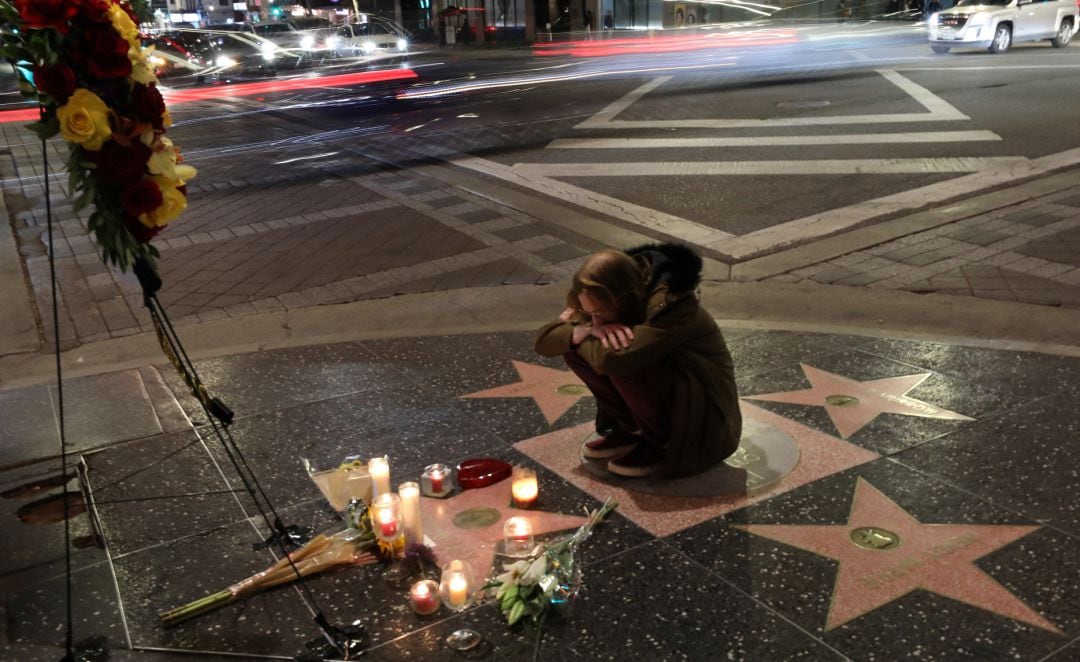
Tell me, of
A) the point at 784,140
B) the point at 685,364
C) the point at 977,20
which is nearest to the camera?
the point at 685,364

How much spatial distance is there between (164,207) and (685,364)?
204 cm

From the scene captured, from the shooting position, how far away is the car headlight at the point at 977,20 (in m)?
21.4

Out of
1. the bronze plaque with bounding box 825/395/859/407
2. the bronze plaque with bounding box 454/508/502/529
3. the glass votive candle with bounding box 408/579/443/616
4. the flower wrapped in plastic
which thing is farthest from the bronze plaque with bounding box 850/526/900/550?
the flower wrapped in plastic

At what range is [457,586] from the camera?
10.5 ft

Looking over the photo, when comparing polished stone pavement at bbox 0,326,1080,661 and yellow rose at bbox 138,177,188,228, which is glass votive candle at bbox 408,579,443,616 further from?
yellow rose at bbox 138,177,188,228

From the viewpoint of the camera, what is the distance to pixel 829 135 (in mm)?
12852

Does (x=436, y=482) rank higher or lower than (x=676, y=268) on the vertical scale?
lower

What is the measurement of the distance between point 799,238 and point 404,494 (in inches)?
218

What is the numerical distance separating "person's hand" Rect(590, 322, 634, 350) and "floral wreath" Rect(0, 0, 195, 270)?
1603 millimetres

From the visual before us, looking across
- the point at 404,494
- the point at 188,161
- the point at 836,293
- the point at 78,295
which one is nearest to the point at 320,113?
the point at 188,161

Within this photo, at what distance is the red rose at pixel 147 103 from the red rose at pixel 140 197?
0.20m

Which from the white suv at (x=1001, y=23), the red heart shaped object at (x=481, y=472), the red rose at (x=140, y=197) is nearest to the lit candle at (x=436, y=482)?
the red heart shaped object at (x=481, y=472)

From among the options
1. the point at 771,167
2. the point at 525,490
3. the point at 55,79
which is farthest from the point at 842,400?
the point at 771,167

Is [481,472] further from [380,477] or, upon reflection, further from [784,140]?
[784,140]
